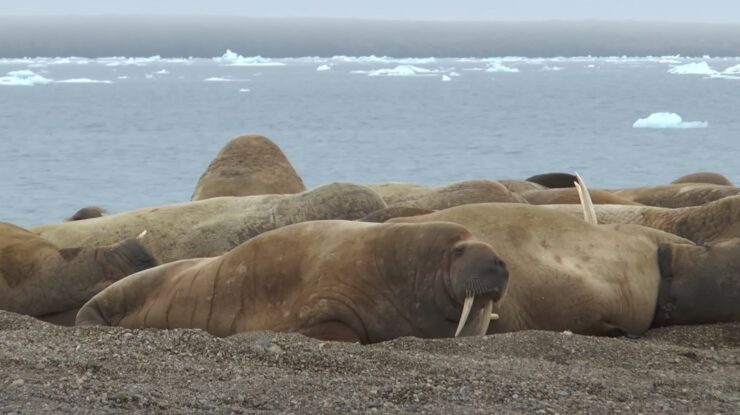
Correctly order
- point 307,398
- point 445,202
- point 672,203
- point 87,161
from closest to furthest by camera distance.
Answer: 1. point 307,398
2. point 445,202
3. point 672,203
4. point 87,161

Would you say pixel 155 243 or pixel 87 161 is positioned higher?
pixel 155 243

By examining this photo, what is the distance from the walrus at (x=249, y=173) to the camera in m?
9.82

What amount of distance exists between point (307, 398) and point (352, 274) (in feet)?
5.24

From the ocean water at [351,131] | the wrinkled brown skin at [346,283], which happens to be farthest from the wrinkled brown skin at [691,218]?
the ocean water at [351,131]

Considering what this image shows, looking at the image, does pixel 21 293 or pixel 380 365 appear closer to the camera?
pixel 380 365

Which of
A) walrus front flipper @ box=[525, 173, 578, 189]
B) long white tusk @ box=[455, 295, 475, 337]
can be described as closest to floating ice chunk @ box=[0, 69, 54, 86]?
walrus front flipper @ box=[525, 173, 578, 189]

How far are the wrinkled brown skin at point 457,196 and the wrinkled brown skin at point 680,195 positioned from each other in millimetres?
1425

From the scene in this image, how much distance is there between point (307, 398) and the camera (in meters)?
3.71

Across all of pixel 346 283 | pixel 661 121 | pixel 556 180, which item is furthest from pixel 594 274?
pixel 661 121

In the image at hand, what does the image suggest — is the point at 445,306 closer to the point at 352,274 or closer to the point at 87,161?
the point at 352,274

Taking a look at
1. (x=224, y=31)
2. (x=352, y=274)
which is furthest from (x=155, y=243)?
(x=224, y=31)

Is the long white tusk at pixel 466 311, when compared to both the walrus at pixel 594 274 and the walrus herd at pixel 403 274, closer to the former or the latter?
the walrus herd at pixel 403 274

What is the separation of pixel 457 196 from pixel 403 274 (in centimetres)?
334

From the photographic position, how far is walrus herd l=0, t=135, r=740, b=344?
17.1ft
